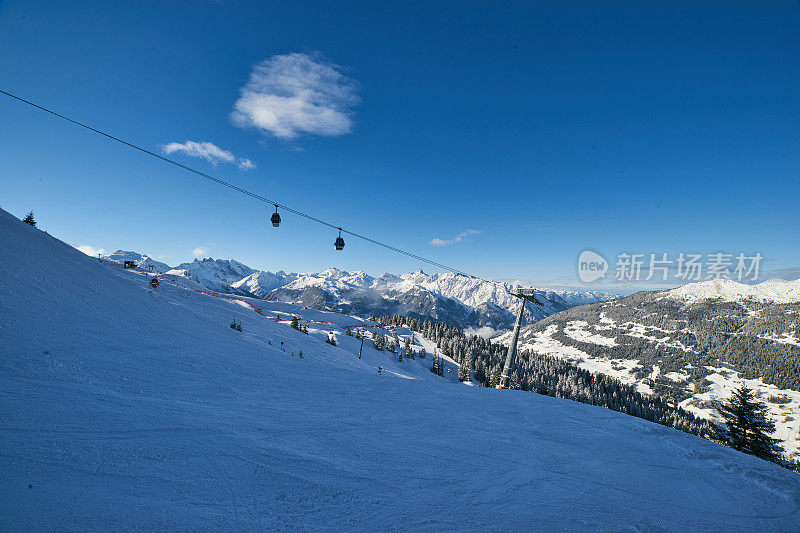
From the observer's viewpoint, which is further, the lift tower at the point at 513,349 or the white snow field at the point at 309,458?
the lift tower at the point at 513,349

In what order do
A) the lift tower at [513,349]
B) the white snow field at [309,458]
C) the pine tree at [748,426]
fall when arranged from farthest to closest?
the pine tree at [748,426] → the lift tower at [513,349] → the white snow field at [309,458]

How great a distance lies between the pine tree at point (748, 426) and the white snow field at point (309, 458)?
28.4 m

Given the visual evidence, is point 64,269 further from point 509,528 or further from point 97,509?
point 509,528

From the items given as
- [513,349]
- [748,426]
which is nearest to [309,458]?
[513,349]

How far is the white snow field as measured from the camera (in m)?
2.94

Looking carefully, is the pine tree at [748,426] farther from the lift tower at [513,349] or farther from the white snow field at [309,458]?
the white snow field at [309,458]

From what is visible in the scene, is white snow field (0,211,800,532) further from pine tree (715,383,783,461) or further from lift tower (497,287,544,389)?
pine tree (715,383,783,461)

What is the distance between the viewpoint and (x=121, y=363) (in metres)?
6.63

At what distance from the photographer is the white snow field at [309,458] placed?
Result: 294cm

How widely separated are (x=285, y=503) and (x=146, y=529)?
118 centimetres

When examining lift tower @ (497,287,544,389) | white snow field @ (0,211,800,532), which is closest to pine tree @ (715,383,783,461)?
lift tower @ (497,287,544,389)

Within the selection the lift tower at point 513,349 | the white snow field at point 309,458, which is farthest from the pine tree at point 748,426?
the white snow field at point 309,458

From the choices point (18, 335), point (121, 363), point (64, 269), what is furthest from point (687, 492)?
point (64, 269)

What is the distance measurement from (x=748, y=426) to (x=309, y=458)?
37.0 m
